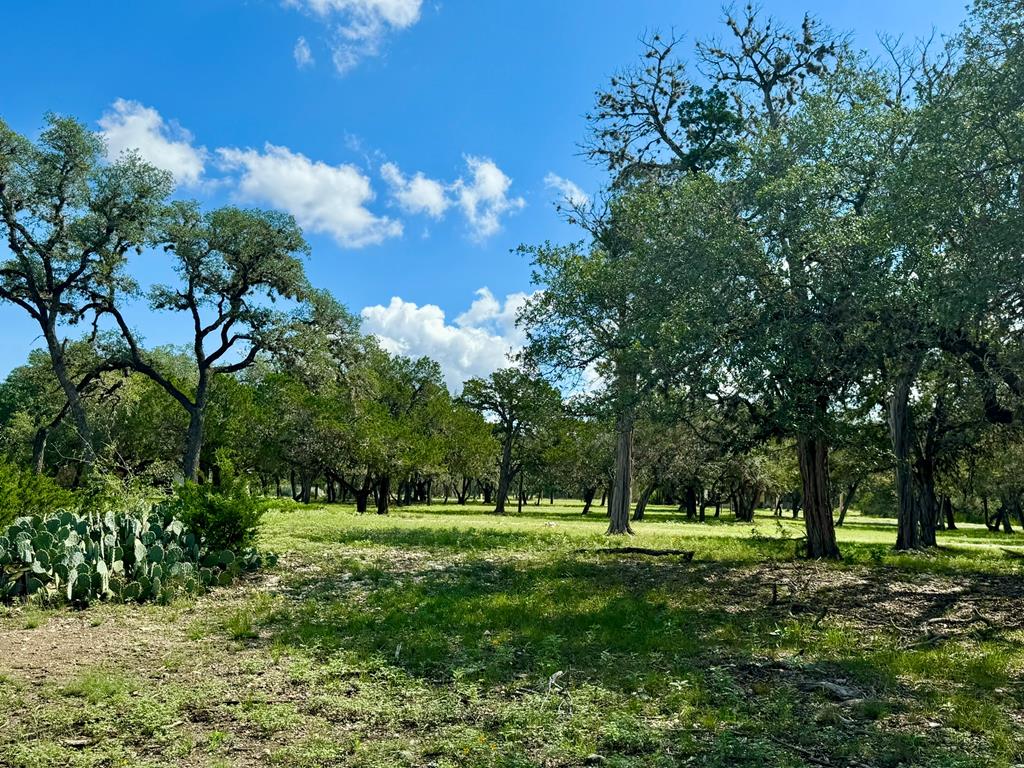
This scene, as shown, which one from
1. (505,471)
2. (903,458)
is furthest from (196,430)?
(903,458)

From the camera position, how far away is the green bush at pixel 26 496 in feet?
37.9

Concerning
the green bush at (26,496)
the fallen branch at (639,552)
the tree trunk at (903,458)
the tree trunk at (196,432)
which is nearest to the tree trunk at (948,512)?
the tree trunk at (903,458)

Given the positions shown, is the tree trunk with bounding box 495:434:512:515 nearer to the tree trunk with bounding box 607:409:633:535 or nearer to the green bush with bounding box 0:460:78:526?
the tree trunk with bounding box 607:409:633:535

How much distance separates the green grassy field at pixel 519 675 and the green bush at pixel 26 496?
10.1 ft

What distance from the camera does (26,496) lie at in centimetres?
1279

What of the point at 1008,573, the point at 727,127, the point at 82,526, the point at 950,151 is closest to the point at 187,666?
the point at 82,526

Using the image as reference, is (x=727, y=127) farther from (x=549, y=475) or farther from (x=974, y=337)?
(x=549, y=475)

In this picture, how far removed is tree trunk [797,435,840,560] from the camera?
16.1 m

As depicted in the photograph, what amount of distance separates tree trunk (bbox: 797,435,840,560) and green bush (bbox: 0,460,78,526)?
51.9 feet

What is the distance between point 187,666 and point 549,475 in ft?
179

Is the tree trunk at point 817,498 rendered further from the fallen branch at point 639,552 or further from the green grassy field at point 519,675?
the green grassy field at point 519,675

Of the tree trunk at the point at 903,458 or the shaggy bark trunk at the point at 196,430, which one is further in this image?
the shaggy bark trunk at the point at 196,430

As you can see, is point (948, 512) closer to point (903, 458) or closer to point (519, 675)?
point (903, 458)

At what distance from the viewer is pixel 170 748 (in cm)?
493
